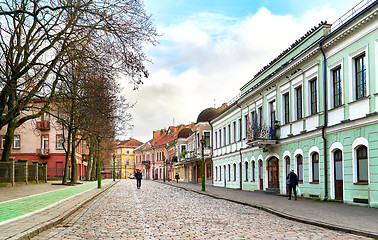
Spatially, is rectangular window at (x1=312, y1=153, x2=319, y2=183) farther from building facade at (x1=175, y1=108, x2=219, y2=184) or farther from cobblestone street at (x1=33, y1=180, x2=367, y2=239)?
building facade at (x1=175, y1=108, x2=219, y2=184)

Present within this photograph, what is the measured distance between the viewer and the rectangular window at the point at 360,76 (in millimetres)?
18566

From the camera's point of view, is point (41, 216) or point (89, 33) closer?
point (41, 216)

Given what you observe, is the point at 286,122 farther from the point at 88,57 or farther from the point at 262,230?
the point at 262,230

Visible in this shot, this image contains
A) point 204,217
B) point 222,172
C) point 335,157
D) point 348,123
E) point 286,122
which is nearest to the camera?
point 204,217

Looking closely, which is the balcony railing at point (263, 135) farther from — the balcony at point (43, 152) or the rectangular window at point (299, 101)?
the balcony at point (43, 152)

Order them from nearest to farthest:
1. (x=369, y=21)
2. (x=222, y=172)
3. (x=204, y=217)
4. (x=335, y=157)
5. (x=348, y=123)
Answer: (x=204, y=217) < (x=369, y=21) < (x=348, y=123) < (x=335, y=157) < (x=222, y=172)

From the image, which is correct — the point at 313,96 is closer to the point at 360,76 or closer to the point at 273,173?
the point at 360,76

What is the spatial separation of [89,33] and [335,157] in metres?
12.9

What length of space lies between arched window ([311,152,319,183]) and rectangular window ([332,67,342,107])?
3.32 meters

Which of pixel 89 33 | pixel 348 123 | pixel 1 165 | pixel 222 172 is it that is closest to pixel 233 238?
pixel 89 33

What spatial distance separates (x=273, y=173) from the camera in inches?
1196

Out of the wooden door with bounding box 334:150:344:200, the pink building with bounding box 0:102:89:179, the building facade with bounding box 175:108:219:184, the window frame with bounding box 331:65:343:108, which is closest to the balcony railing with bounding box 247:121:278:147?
the window frame with bounding box 331:65:343:108

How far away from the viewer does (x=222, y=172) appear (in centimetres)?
4750

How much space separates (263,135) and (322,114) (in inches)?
319
